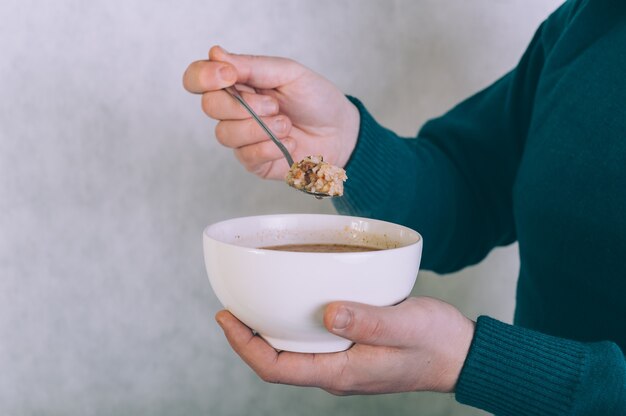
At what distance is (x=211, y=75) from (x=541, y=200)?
1.60 feet

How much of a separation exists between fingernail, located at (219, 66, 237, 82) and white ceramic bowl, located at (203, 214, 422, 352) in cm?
20

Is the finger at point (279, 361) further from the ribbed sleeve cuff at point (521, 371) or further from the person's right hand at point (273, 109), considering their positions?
the person's right hand at point (273, 109)

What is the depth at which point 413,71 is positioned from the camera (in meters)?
1.19

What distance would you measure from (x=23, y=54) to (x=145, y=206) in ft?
1.02

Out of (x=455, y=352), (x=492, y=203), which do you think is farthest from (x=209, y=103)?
(x=492, y=203)

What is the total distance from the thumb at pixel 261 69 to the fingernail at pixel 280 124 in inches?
1.9

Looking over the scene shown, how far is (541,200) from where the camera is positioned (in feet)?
2.71

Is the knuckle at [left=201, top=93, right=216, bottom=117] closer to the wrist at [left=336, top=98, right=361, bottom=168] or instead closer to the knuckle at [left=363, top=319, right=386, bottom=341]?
the wrist at [left=336, top=98, right=361, bottom=168]

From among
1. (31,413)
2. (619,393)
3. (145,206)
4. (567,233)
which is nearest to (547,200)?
(567,233)

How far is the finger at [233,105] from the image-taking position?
0.76 meters

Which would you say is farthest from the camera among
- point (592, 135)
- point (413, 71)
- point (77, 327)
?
point (413, 71)

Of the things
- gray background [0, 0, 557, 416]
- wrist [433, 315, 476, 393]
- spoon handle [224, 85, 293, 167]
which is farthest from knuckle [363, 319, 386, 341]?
gray background [0, 0, 557, 416]

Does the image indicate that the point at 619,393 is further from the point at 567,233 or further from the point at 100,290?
the point at 100,290

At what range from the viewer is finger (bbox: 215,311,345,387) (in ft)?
1.86
